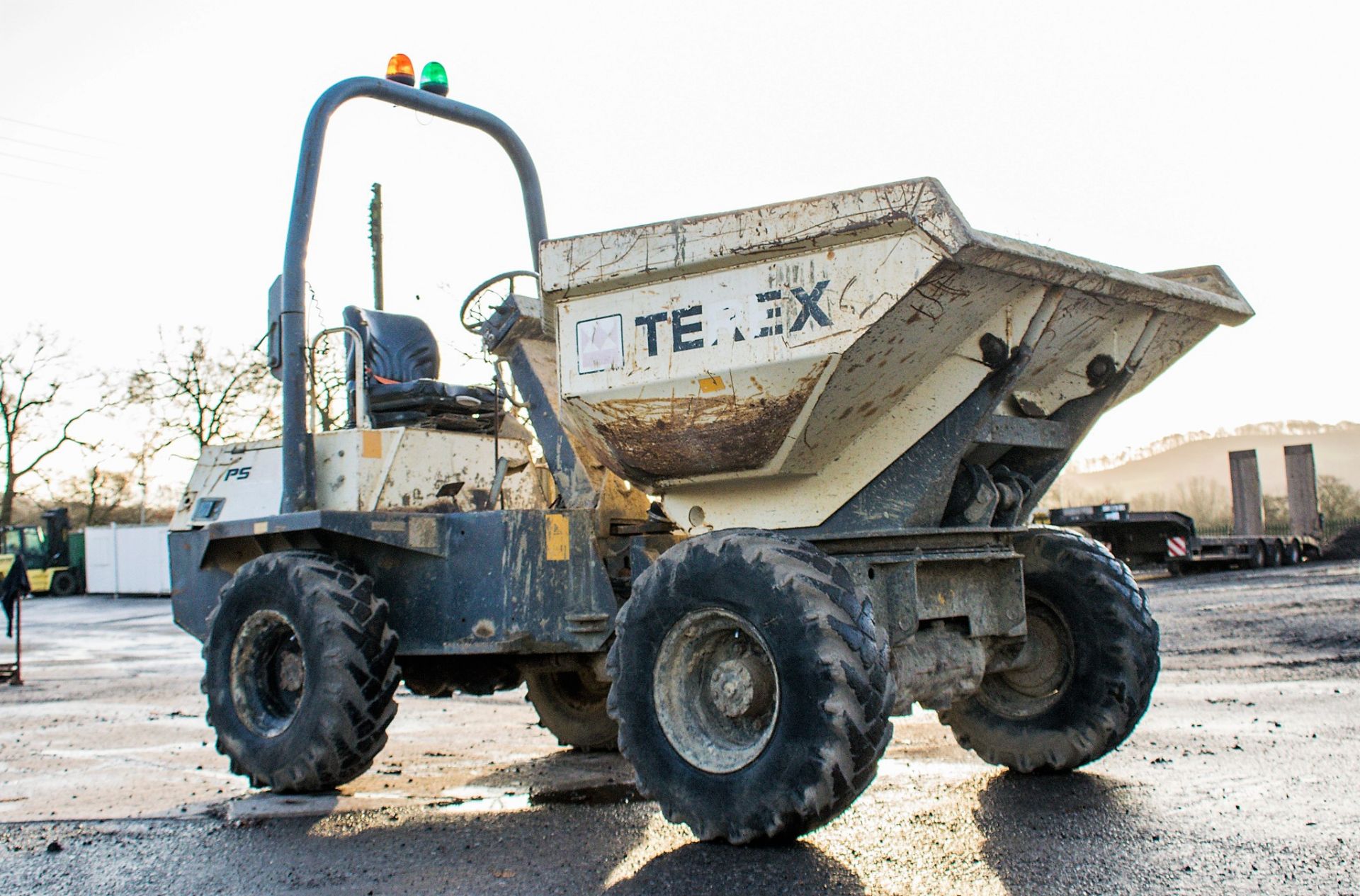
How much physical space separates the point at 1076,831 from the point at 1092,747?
91 cm

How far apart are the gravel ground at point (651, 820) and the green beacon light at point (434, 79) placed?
3600 millimetres

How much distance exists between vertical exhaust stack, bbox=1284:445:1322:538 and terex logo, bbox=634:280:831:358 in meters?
24.3

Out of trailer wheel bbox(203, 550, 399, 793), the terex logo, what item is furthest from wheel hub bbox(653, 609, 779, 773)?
trailer wheel bbox(203, 550, 399, 793)

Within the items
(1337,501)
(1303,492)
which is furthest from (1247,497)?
(1337,501)

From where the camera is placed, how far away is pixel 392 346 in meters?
6.43

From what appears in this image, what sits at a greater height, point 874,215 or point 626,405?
point 874,215

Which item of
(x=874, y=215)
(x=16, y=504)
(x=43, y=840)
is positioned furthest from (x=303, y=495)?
(x=16, y=504)

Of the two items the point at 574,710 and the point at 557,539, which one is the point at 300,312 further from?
the point at 574,710

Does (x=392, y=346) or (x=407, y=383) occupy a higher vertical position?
(x=392, y=346)

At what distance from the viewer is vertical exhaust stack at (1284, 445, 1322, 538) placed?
83.3 ft

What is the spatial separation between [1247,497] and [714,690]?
23.1 meters

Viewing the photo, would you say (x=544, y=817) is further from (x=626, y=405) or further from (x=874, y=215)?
(x=874, y=215)

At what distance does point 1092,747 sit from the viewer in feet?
16.8

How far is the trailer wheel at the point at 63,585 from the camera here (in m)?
35.9
